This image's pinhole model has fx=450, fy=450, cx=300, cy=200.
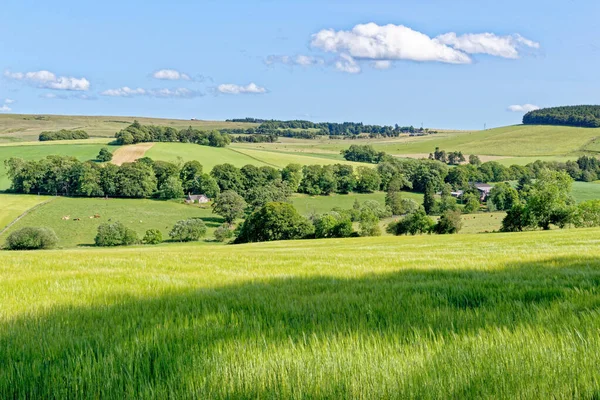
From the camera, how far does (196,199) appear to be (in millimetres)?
123812

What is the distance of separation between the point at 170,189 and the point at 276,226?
154 ft

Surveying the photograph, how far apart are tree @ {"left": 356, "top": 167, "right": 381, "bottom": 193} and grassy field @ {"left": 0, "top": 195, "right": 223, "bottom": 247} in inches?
1901

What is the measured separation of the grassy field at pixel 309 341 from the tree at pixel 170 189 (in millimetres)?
118998

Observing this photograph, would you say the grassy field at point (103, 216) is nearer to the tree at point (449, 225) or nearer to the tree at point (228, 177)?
the tree at point (228, 177)

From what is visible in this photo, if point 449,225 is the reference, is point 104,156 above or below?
above

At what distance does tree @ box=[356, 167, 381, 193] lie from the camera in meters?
138

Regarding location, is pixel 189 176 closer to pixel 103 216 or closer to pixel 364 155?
pixel 103 216

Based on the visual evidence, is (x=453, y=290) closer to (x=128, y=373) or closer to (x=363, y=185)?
(x=128, y=373)

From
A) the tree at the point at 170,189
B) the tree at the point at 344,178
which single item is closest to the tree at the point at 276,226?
the tree at the point at 170,189

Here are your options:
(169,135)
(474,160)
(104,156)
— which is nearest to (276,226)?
(104,156)

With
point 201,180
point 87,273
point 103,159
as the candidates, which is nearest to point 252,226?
point 201,180

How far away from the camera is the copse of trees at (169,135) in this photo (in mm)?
166125

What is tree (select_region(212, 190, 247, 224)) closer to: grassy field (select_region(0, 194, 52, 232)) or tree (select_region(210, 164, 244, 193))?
tree (select_region(210, 164, 244, 193))

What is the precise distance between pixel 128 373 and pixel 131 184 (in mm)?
121186
